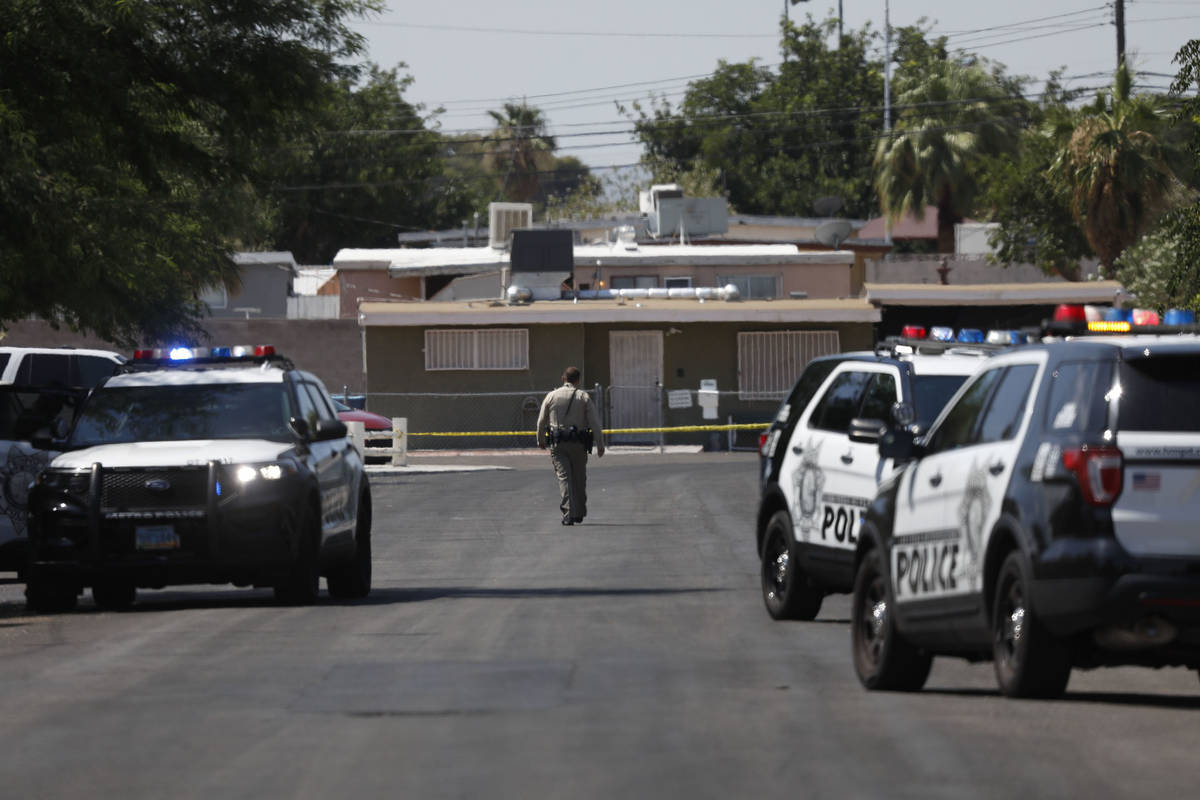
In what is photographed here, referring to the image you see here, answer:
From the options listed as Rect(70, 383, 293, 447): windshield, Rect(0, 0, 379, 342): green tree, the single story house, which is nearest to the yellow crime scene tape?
the single story house

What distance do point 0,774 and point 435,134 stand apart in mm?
85836

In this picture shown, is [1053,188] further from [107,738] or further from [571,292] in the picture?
[107,738]

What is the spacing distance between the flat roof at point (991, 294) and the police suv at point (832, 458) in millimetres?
36742

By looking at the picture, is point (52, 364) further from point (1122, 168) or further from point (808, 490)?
point (1122, 168)

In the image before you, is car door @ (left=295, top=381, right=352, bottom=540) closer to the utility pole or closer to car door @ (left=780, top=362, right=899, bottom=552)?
car door @ (left=780, top=362, right=899, bottom=552)

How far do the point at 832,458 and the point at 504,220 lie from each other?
4528cm

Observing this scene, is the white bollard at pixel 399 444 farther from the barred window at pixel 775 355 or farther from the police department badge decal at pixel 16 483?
the police department badge decal at pixel 16 483

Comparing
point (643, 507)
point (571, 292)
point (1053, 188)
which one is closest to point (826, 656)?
point (643, 507)

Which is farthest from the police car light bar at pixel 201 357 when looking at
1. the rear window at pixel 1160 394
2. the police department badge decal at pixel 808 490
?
the rear window at pixel 1160 394

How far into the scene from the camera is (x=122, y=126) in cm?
1961

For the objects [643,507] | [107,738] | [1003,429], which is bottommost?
[643,507]

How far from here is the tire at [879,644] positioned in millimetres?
10031

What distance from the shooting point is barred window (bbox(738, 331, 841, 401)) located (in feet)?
169

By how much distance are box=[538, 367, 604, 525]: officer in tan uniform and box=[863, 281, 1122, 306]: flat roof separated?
26.0m
